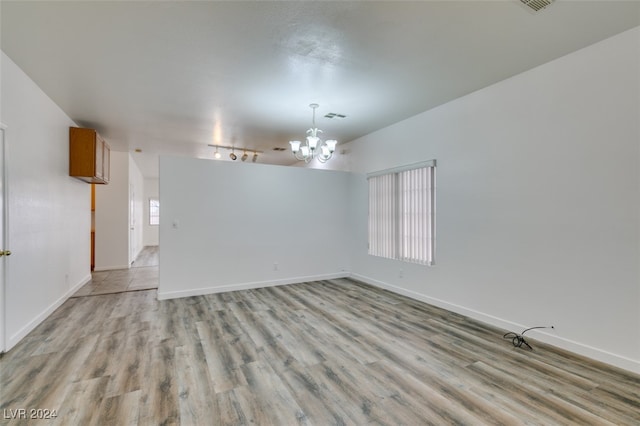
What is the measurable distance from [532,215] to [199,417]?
3.60 metres

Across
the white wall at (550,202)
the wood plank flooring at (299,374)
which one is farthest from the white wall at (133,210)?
the white wall at (550,202)

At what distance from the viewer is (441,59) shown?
→ 289cm

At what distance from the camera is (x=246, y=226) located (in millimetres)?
5352

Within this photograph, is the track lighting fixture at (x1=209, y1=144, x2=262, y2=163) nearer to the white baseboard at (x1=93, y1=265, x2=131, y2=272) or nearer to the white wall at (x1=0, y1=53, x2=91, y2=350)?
the white wall at (x1=0, y1=53, x2=91, y2=350)

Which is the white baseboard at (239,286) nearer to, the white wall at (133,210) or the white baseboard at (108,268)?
the white baseboard at (108,268)

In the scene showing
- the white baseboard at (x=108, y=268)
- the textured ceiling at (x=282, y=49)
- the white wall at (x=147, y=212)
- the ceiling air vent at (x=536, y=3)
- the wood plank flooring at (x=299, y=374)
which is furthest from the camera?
the white wall at (x=147, y=212)

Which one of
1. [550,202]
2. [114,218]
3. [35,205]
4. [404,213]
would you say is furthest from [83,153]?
[550,202]

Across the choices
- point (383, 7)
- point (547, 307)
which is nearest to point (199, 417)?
point (383, 7)

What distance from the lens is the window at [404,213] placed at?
Result: 14.3 ft

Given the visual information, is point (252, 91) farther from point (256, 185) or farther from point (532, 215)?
point (532, 215)

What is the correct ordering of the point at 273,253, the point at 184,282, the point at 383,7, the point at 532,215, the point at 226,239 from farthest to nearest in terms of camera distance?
the point at 273,253 < the point at 226,239 < the point at 184,282 < the point at 532,215 < the point at 383,7

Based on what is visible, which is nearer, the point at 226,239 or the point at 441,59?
the point at 441,59

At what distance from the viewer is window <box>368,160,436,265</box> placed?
435cm

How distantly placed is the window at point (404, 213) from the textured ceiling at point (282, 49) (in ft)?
3.54
